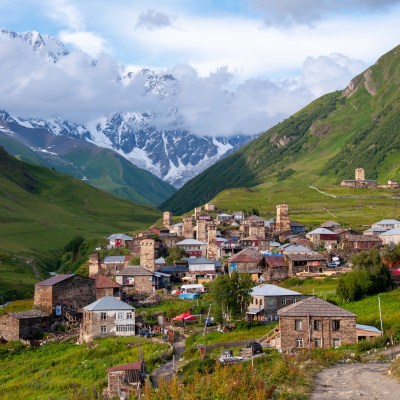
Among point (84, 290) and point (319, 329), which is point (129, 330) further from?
point (319, 329)

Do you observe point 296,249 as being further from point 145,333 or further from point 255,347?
point 255,347

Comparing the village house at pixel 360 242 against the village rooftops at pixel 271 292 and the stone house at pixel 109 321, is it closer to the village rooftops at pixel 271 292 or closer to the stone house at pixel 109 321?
the village rooftops at pixel 271 292

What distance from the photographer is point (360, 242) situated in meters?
115

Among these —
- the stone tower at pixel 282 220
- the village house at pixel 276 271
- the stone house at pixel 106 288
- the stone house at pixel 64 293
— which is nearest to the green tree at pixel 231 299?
the stone house at pixel 106 288

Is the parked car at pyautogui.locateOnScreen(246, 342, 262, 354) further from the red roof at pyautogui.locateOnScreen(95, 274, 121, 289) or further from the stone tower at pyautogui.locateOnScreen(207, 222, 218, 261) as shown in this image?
the stone tower at pyautogui.locateOnScreen(207, 222, 218, 261)

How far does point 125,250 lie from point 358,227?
42.8 meters

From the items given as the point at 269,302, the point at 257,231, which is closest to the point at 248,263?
the point at 269,302

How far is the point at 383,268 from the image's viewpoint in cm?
7988

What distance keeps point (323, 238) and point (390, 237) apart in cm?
1053

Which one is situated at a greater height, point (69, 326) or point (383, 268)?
point (383, 268)

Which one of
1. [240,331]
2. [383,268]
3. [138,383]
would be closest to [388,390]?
[138,383]

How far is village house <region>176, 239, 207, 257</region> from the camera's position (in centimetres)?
12350

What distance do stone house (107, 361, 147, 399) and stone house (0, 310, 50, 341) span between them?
26620 millimetres

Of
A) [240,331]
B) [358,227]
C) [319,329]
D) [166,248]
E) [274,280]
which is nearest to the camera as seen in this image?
[319,329]
